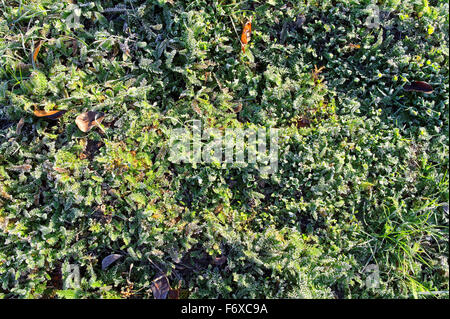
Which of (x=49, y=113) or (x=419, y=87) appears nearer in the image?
(x=49, y=113)

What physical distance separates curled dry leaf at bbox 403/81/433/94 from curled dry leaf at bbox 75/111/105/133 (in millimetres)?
2783

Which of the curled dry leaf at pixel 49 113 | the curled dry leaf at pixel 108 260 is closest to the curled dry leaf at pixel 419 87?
the curled dry leaf at pixel 108 260

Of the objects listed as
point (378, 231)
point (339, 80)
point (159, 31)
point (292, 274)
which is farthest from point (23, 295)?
point (339, 80)

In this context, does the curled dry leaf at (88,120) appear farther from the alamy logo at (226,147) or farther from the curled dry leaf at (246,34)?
the curled dry leaf at (246,34)

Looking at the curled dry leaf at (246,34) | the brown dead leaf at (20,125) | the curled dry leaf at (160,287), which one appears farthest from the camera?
the curled dry leaf at (246,34)

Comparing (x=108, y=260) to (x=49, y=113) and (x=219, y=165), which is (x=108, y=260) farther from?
(x=49, y=113)

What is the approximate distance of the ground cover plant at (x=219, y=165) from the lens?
114 inches

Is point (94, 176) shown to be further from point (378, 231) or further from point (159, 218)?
point (378, 231)

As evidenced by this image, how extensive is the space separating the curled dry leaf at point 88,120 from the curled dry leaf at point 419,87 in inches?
110

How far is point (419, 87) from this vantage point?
3354 mm

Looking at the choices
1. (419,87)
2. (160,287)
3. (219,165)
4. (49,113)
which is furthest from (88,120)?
(419,87)

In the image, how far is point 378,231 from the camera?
10.5ft

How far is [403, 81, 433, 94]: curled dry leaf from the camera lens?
3327mm

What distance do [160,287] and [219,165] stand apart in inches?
42.9
